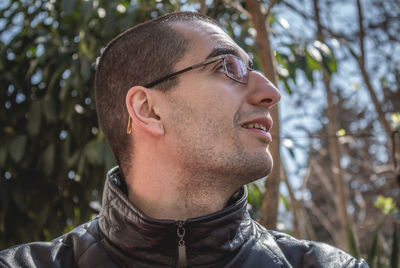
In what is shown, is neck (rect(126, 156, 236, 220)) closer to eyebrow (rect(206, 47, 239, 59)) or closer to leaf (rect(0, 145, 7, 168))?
eyebrow (rect(206, 47, 239, 59))

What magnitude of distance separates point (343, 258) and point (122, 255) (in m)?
0.66

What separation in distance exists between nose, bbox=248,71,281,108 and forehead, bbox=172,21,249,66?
149mm

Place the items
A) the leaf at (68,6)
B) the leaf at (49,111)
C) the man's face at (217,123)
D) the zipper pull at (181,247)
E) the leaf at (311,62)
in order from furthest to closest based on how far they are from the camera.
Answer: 1. the leaf at (49,111)
2. the leaf at (311,62)
3. the leaf at (68,6)
4. the man's face at (217,123)
5. the zipper pull at (181,247)

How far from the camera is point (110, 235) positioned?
1444 mm

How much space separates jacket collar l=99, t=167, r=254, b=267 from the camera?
1.34m

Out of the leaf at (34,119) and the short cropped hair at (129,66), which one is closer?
the short cropped hair at (129,66)

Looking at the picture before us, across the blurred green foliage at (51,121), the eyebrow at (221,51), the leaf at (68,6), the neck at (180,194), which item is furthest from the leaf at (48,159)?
the eyebrow at (221,51)

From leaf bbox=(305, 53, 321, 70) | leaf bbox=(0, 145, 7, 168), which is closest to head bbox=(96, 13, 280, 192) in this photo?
leaf bbox=(305, 53, 321, 70)

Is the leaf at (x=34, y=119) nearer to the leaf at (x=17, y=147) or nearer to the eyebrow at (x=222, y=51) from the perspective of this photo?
the leaf at (x=17, y=147)

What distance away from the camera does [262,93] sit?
1.52 meters

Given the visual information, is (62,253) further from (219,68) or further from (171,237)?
(219,68)

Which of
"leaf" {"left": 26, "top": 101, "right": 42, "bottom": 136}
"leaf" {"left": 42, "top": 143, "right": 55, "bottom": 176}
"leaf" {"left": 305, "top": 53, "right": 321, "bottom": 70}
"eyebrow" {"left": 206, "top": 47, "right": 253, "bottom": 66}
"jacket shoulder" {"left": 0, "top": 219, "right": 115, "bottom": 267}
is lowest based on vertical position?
"leaf" {"left": 42, "top": 143, "right": 55, "bottom": 176}

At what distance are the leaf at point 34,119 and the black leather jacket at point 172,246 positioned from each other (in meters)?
1.21

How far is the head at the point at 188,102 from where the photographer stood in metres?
1.45
